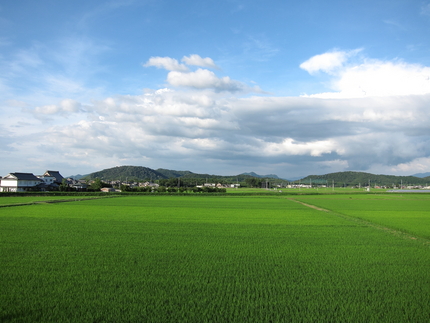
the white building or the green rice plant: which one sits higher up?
the white building

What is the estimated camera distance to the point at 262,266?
380 inches

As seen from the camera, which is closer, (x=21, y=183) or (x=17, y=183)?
(x=17, y=183)

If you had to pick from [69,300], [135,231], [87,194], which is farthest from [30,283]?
[87,194]

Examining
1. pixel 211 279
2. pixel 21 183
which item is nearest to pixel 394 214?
pixel 211 279

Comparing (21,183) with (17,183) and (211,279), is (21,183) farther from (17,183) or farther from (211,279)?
(211,279)

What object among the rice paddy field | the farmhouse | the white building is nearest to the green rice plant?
the rice paddy field

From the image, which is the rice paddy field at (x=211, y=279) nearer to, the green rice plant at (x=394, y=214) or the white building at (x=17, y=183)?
the green rice plant at (x=394, y=214)

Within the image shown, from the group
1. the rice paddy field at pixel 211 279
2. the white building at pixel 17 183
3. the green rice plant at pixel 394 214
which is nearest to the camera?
the rice paddy field at pixel 211 279

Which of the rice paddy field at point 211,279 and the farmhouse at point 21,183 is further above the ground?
the farmhouse at point 21,183

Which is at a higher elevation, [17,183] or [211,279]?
[17,183]

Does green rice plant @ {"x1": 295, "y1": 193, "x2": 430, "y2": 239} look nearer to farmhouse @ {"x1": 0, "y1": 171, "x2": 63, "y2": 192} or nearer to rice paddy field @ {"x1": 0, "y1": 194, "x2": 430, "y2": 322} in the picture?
rice paddy field @ {"x1": 0, "y1": 194, "x2": 430, "y2": 322}

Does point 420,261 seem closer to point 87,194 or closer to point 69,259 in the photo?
point 69,259

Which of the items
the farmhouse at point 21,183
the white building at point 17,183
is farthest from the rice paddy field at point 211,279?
the farmhouse at point 21,183

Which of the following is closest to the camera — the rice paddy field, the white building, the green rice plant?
the rice paddy field
